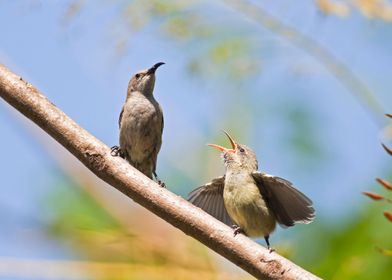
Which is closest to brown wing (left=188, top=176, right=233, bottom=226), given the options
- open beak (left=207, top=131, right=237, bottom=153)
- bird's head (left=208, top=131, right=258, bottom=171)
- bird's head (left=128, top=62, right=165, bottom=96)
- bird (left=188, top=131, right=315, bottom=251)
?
bird (left=188, top=131, right=315, bottom=251)

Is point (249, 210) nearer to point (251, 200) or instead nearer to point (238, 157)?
point (251, 200)

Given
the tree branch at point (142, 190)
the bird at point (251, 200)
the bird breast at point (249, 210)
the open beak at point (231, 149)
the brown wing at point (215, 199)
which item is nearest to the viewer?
the tree branch at point (142, 190)

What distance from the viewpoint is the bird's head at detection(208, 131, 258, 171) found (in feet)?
19.9

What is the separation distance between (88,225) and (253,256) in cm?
181

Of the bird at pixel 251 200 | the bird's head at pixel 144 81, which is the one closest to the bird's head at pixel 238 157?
the bird at pixel 251 200

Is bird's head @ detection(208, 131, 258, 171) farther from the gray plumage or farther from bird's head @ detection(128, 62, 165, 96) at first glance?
bird's head @ detection(128, 62, 165, 96)

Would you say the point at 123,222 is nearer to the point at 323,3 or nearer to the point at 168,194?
the point at 168,194

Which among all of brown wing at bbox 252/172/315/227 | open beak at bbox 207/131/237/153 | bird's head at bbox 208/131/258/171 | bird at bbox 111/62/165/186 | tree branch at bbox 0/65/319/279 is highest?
bird at bbox 111/62/165/186

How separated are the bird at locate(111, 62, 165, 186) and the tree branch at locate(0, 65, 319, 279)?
2619 mm

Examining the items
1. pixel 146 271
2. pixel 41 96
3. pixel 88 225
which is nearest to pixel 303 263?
pixel 146 271

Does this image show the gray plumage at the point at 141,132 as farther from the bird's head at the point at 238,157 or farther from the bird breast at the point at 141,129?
the bird's head at the point at 238,157

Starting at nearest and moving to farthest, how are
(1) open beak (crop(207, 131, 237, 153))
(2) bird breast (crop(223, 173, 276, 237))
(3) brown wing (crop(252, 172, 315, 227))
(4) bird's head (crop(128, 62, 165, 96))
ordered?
(3) brown wing (crop(252, 172, 315, 227))
(2) bird breast (crop(223, 173, 276, 237))
(1) open beak (crop(207, 131, 237, 153))
(4) bird's head (crop(128, 62, 165, 96))

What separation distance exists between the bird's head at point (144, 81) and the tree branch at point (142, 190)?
129 inches

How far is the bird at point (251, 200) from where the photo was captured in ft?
17.7
